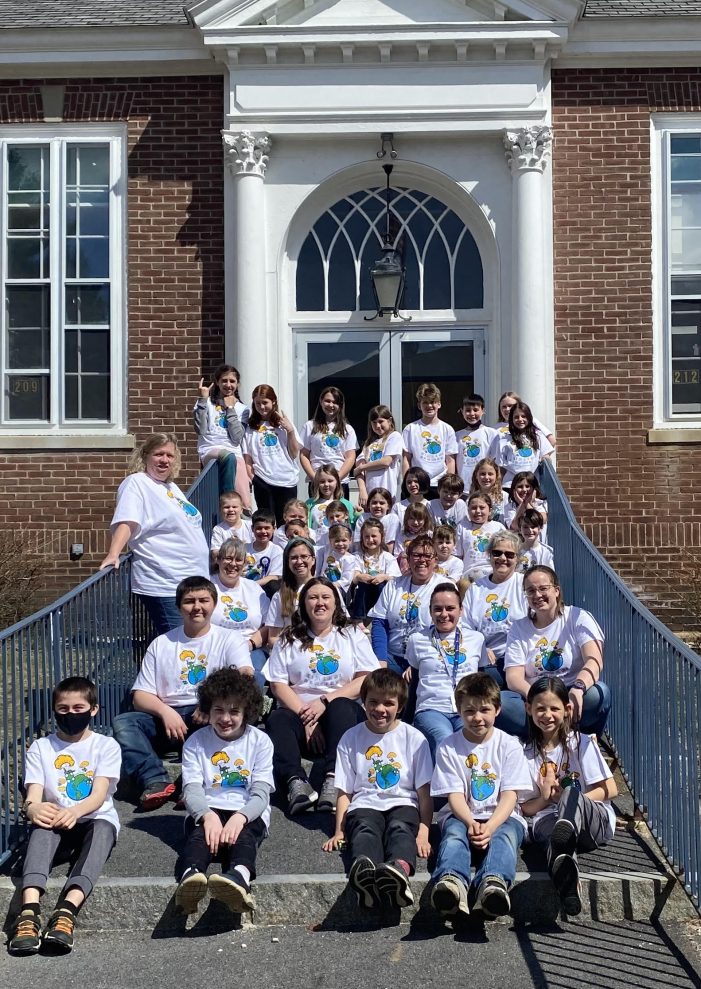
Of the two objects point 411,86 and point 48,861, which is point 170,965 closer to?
point 48,861

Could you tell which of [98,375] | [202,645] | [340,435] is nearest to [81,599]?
[202,645]

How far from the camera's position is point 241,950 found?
5.59 meters

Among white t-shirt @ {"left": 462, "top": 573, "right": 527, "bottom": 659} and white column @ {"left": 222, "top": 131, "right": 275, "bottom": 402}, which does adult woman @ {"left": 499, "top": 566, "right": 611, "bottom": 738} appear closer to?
white t-shirt @ {"left": 462, "top": 573, "right": 527, "bottom": 659}

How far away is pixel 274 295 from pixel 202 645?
6.23 meters

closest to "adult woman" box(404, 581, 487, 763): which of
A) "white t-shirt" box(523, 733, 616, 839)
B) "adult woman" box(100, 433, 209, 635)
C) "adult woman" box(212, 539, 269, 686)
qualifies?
"white t-shirt" box(523, 733, 616, 839)

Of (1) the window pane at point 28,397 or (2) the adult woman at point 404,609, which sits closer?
(2) the adult woman at point 404,609

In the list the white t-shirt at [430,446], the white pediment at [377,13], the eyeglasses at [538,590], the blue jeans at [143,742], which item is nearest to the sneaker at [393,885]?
the blue jeans at [143,742]

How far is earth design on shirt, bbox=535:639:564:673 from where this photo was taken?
294 inches

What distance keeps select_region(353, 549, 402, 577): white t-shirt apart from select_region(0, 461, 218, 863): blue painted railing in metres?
1.51

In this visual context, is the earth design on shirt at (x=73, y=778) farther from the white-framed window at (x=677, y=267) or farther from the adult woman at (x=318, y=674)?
the white-framed window at (x=677, y=267)

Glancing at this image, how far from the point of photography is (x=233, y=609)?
8.37m

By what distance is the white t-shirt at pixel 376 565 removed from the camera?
29.8 ft

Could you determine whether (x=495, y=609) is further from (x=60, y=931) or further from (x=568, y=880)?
(x=60, y=931)

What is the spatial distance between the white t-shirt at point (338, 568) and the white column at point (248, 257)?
12.3 feet
